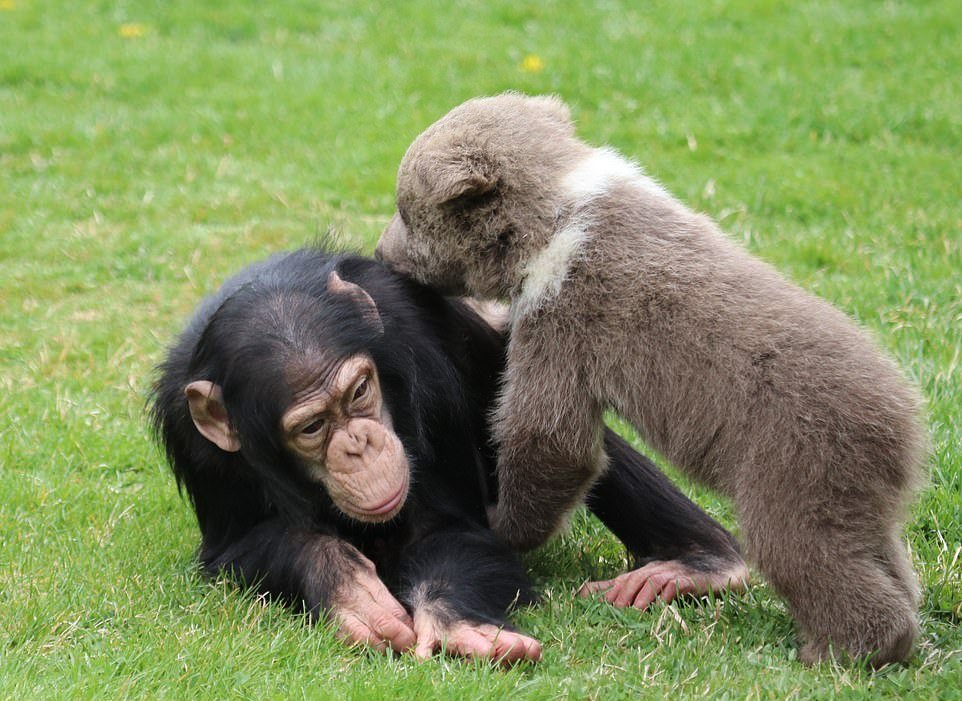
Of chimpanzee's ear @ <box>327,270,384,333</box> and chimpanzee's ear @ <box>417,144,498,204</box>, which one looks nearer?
chimpanzee's ear @ <box>327,270,384,333</box>

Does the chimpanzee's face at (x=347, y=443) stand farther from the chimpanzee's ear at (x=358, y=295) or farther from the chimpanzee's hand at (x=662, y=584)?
the chimpanzee's hand at (x=662, y=584)

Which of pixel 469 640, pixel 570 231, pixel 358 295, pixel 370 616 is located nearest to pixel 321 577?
pixel 370 616

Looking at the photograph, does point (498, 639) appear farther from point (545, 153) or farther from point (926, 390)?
point (926, 390)

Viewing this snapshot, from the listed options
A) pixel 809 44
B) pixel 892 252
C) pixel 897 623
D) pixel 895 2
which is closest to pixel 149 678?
pixel 897 623

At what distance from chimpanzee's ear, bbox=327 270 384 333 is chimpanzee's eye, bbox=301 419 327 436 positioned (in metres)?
0.49

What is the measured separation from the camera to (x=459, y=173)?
5.39m

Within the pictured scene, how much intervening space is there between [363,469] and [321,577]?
513mm

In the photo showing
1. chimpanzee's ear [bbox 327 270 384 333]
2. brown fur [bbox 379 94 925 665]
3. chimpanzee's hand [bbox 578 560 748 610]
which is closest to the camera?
brown fur [bbox 379 94 925 665]

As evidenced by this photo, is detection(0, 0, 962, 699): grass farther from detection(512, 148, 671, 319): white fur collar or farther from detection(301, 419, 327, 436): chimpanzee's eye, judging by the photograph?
detection(512, 148, 671, 319): white fur collar

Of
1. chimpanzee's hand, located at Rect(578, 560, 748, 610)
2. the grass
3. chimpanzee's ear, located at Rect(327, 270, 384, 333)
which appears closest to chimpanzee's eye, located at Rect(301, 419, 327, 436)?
chimpanzee's ear, located at Rect(327, 270, 384, 333)

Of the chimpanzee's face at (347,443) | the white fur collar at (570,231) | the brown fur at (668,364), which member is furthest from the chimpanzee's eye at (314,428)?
the white fur collar at (570,231)

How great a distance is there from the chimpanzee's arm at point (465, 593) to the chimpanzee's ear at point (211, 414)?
84 cm

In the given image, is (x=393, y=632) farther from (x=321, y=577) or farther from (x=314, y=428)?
(x=314, y=428)

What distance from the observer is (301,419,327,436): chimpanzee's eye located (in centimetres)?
488
